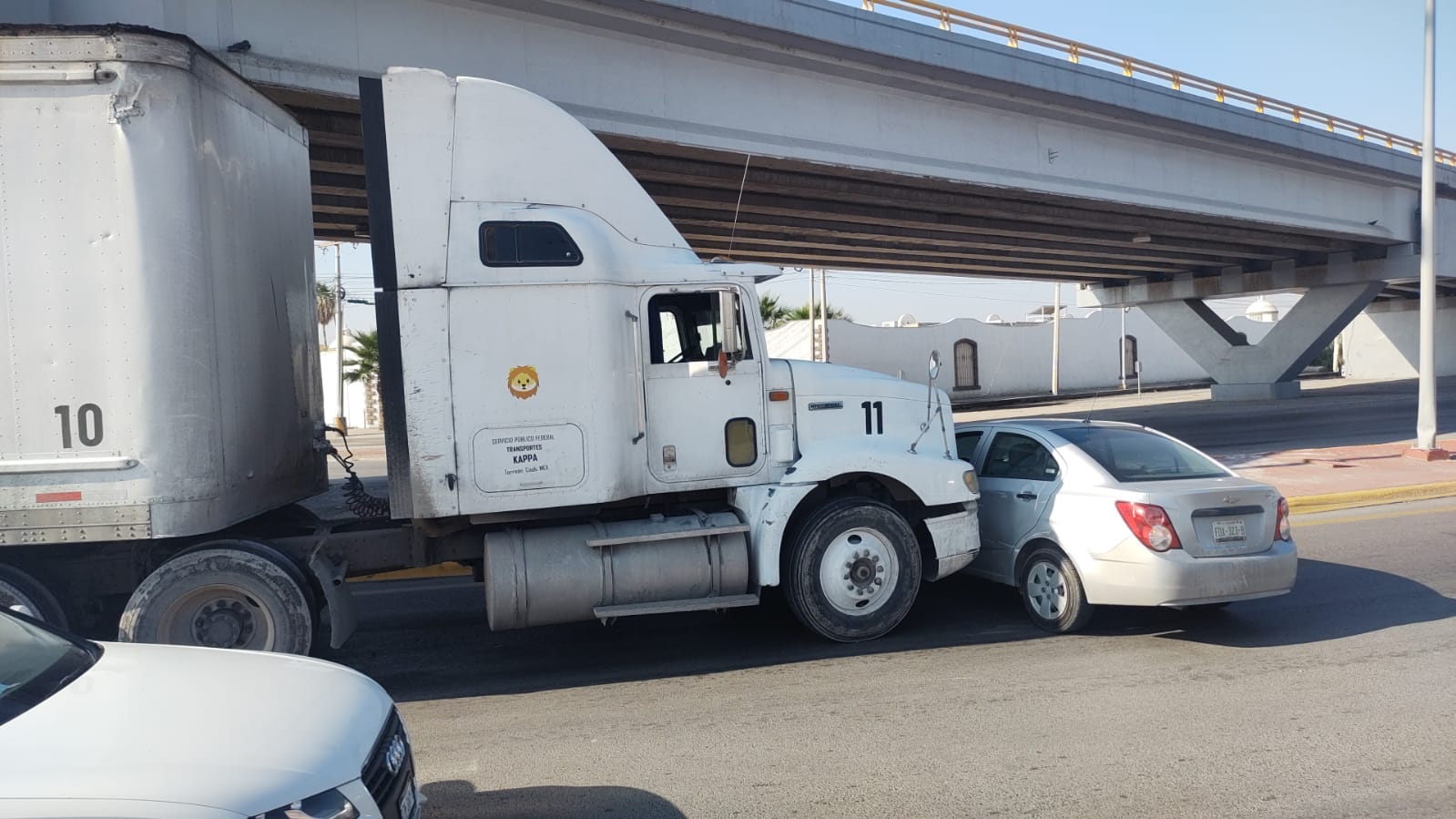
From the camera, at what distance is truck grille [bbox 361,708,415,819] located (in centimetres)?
329

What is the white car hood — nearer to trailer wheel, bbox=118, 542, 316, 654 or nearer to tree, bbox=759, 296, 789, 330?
trailer wheel, bbox=118, 542, 316, 654

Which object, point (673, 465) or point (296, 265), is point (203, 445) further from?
point (673, 465)

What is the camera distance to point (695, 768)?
4.95m

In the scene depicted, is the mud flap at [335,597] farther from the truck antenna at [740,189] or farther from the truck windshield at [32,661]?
the truck antenna at [740,189]

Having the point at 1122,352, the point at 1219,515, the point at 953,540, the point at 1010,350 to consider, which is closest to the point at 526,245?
the point at 953,540

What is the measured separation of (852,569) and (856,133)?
12.3 metres

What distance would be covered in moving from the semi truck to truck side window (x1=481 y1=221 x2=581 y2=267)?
15 mm

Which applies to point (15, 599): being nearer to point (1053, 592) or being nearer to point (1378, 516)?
point (1053, 592)

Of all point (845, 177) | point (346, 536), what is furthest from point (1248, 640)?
point (845, 177)

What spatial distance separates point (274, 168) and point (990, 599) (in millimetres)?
6479

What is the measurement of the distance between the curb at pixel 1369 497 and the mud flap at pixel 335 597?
10.5 meters

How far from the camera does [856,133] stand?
17.8m

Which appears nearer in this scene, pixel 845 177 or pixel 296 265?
pixel 296 265

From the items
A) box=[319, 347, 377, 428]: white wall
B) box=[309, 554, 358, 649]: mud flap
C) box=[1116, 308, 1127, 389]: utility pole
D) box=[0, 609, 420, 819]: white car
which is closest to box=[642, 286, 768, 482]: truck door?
box=[309, 554, 358, 649]: mud flap
